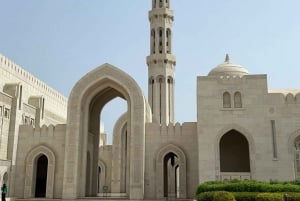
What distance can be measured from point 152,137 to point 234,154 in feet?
21.5

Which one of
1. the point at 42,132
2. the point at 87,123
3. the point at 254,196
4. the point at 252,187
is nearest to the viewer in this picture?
the point at 254,196

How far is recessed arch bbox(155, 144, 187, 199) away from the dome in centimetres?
649

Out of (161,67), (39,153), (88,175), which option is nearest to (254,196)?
(88,175)

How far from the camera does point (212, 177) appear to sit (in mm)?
21203

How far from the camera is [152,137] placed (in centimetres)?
2367

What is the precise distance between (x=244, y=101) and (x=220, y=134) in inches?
102

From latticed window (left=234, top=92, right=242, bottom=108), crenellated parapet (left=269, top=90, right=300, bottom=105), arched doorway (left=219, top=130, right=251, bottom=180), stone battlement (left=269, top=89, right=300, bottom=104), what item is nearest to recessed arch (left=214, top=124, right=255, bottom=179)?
latticed window (left=234, top=92, right=242, bottom=108)

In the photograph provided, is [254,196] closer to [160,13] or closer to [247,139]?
[247,139]

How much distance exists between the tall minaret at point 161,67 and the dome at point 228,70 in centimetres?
1144

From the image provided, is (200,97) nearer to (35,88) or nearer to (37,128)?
(37,128)

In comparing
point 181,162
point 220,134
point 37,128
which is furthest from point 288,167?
point 37,128

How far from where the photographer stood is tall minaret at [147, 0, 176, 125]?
121 ft

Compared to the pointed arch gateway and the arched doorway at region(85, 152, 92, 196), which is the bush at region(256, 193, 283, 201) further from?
the arched doorway at region(85, 152, 92, 196)

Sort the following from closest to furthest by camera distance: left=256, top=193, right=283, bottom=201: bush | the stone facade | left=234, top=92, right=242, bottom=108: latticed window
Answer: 1. left=256, top=193, right=283, bottom=201: bush
2. the stone facade
3. left=234, top=92, right=242, bottom=108: latticed window
